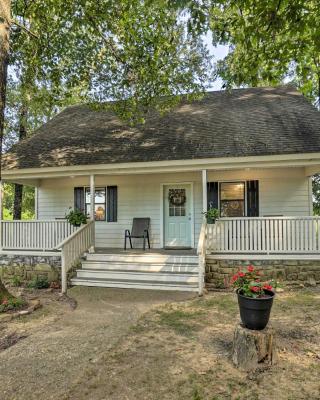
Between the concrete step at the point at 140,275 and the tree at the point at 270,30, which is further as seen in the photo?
the concrete step at the point at 140,275

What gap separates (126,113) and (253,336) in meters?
7.21

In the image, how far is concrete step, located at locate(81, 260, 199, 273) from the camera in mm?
7176

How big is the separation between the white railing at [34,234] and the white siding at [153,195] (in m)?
1.81

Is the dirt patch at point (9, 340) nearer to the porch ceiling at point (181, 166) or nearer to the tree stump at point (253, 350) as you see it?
the tree stump at point (253, 350)

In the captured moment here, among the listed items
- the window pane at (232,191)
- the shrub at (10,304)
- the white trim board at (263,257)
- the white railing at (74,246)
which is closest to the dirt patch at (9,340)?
the shrub at (10,304)

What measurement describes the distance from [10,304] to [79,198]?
497 centimetres

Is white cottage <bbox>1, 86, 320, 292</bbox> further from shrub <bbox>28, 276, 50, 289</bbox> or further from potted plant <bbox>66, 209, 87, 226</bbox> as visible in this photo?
shrub <bbox>28, 276, 50, 289</bbox>

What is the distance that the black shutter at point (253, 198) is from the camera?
8.91 m

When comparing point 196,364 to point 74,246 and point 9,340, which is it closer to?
point 9,340

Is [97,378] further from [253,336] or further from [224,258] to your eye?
[224,258]

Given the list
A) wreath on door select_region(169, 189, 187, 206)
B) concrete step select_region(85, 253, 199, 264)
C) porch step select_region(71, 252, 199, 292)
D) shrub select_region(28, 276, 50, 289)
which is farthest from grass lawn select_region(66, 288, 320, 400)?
wreath on door select_region(169, 189, 187, 206)

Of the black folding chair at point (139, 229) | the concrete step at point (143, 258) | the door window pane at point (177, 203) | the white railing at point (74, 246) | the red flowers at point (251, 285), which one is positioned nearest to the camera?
the red flowers at point (251, 285)

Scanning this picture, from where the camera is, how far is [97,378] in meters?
3.26

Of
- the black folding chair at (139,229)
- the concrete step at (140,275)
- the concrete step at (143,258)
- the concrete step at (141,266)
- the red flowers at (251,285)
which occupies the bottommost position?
the concrete step at (140,275)
